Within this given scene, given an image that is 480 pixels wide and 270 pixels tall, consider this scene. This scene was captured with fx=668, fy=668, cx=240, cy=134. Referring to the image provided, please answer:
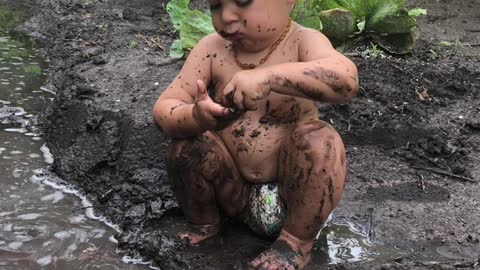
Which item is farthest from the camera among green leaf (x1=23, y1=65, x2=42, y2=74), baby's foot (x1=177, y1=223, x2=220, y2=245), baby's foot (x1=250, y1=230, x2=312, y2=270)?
green leaf (x1=23, y1=65, x2=42, y2=74)

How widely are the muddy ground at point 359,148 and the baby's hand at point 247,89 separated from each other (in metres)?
0.64

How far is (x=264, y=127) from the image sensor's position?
2.28 meters

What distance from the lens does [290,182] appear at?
2219 mm

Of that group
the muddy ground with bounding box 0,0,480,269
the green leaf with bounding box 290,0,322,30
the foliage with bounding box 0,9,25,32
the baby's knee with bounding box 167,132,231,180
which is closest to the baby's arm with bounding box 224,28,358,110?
the baby's knee with bounding box 167,132,231,180

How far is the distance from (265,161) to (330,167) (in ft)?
0.78

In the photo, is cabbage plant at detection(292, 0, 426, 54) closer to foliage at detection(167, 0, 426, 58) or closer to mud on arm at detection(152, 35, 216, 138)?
foliage at detection(167, 0, 426, 58)

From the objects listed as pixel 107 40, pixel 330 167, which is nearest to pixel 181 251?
pixel 330 167

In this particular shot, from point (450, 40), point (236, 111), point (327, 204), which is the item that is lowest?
point (450, 40)

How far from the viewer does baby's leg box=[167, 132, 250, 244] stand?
2.29m

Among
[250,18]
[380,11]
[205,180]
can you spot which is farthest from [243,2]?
[380,11]

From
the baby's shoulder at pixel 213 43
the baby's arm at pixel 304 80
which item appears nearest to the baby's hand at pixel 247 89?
the baby's arm at pixel 304 80

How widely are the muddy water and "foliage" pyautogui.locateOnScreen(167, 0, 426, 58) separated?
0.99 meters

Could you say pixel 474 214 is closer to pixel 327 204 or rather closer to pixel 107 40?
pixel 327 204

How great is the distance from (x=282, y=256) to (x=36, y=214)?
116 centimetres
